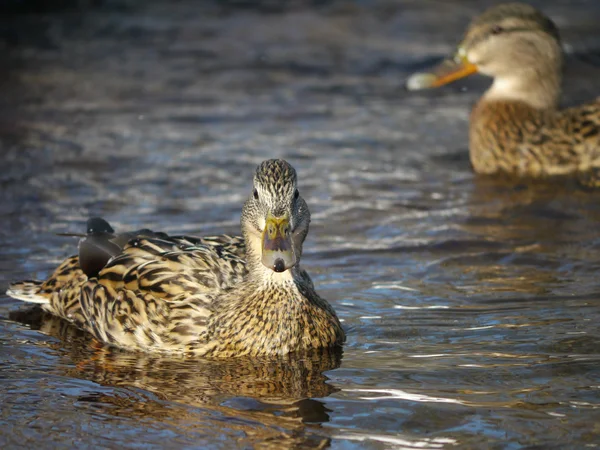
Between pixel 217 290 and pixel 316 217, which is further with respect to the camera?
pixel 316 217

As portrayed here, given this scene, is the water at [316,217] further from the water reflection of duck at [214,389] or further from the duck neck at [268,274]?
the duck neck at [268,274]

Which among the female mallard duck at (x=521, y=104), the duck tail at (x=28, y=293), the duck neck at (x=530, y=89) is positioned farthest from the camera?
the duck neck at (x=530, y=89)

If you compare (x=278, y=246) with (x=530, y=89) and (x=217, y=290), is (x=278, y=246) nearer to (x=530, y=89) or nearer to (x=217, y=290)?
(x=217, y=290)

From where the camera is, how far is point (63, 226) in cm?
1031

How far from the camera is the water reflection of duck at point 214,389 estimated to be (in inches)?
245

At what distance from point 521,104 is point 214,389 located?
6.90m

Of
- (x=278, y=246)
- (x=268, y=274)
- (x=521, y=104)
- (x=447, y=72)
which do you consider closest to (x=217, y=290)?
(x=268, y=274)

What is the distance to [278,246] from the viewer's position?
22.9 ft

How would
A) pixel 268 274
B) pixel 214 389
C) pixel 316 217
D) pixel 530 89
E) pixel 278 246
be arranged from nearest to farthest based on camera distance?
pixel 214 389 → pixel 278 246 → pixel 268 274 → pixel 316 217 → pixel 530 89

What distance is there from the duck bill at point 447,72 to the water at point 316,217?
0.69 m

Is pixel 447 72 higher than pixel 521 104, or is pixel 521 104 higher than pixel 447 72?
pixel 447 72

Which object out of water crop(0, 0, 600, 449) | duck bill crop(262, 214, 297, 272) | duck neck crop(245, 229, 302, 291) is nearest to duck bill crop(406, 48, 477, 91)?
water crop(0, 0, 600, 449)

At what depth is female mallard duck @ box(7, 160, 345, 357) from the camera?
7184 millimetres

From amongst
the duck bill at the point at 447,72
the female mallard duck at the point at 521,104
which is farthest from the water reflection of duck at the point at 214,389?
the duck bill at the point at 447,72
